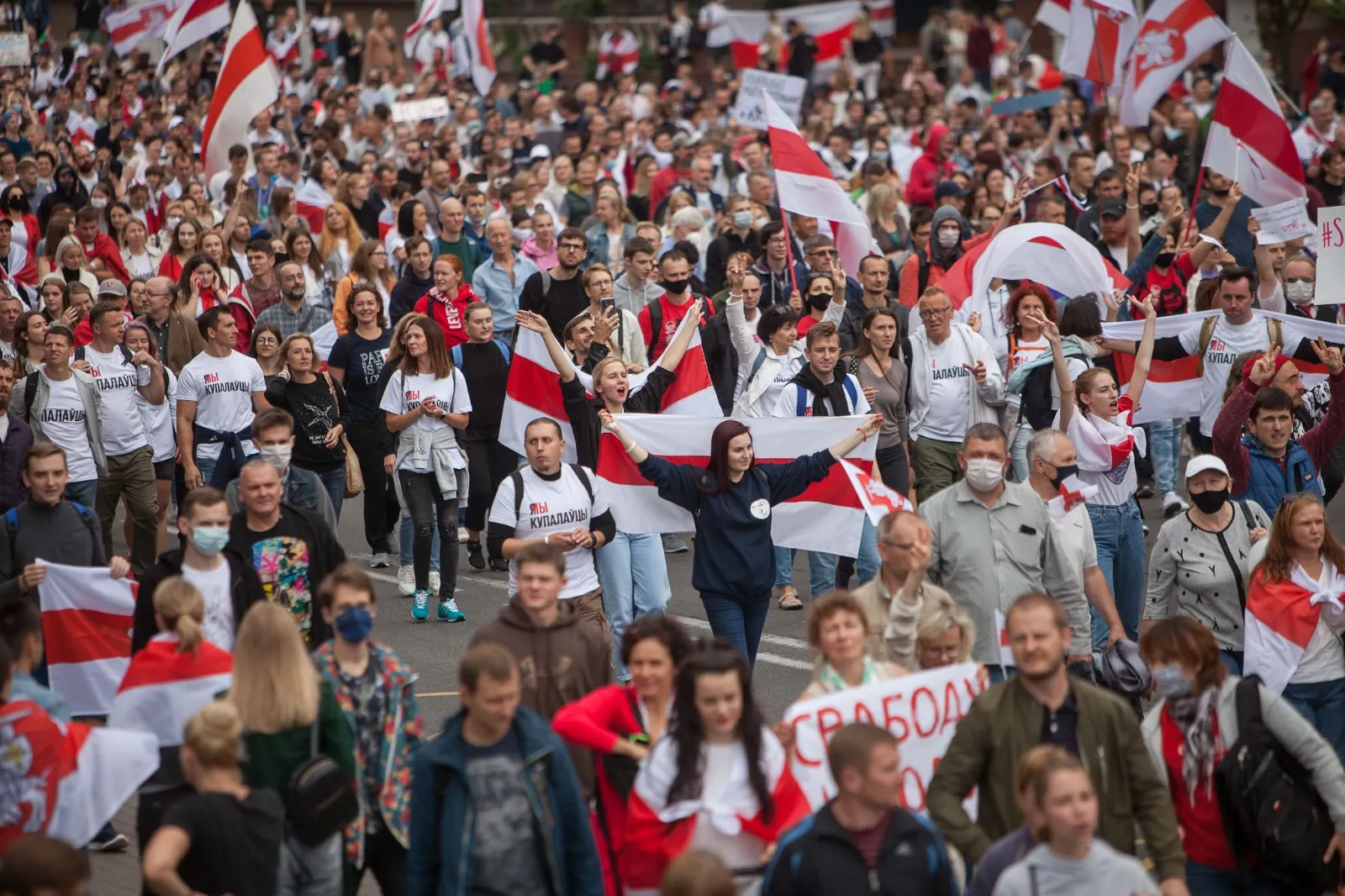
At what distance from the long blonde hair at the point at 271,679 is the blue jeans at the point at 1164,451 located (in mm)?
8971

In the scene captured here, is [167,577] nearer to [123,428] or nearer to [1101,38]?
[123,428]

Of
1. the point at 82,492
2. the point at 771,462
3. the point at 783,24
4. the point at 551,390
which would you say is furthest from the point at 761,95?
the point at 771,462

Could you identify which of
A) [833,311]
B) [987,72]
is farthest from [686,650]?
[987,72]

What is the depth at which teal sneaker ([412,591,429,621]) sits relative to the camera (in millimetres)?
11594

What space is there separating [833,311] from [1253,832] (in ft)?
24.8

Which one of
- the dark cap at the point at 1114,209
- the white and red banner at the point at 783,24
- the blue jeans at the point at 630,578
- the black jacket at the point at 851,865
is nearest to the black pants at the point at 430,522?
the blue jeans at the point at 630,578

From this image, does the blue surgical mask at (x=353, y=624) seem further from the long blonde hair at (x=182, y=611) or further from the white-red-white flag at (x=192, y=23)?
the white-red-white flag at (x=192, y=23)

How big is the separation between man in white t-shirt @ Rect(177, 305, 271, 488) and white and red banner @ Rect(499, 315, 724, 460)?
5.44 ft

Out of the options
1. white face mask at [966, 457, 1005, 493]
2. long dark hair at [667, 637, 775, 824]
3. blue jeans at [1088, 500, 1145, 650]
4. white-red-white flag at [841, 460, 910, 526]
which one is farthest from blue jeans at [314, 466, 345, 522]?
long dark hair at [667, 637, 775, 824]

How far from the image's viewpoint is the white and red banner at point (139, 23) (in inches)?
1001

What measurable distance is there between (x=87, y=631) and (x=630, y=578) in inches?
114

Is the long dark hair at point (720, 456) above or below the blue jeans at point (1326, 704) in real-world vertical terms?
above

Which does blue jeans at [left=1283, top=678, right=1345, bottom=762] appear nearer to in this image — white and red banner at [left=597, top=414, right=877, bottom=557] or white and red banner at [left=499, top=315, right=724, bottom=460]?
white and red banner at [left=597, top=414, right=877, bottom=557]

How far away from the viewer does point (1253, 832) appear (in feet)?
19.9
